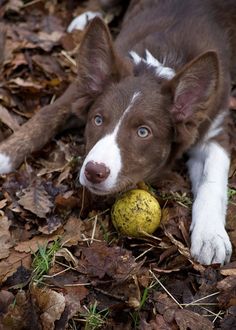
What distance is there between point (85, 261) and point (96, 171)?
592mm

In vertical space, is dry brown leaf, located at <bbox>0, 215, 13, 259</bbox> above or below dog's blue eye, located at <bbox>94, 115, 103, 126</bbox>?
below

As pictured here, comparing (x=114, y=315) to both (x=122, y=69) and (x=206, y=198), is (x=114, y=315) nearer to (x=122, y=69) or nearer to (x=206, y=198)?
(x=206, y=198)

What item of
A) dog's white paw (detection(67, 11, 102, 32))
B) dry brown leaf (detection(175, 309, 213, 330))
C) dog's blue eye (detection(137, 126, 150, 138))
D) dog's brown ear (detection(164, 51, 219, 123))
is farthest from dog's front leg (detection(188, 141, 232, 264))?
dog's white paw (detection(67, 11, 102, 32))

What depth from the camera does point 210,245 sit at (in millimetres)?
3826

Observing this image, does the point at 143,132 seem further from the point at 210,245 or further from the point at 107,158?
the point at 210,245

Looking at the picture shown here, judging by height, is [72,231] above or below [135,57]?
below

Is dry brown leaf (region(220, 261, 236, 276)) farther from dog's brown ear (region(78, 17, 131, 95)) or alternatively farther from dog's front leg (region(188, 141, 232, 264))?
dog's brown ear (region(78, 17, 131, 95))

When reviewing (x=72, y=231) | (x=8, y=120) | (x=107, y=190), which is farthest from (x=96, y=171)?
(x=8, y=120)

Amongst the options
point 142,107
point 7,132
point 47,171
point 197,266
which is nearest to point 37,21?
point 7,132

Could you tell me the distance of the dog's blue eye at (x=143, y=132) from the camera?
3896mm

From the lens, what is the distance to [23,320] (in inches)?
131

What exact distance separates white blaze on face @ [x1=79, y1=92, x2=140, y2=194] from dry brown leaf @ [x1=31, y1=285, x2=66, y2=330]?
69 centimetres

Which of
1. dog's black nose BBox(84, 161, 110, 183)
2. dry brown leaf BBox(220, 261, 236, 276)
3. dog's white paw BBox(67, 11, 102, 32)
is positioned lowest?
dry brown leaf BBox(220, 261, 236, 276)

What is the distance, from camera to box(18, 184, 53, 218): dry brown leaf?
4105 millimetres
